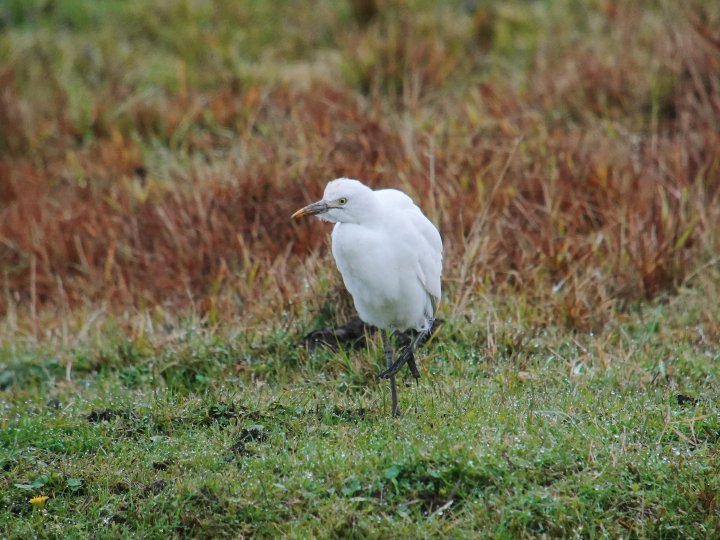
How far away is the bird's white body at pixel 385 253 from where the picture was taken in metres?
4.48

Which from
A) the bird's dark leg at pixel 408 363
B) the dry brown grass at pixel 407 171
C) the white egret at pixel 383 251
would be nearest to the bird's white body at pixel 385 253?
the white egret at pixel 383 251

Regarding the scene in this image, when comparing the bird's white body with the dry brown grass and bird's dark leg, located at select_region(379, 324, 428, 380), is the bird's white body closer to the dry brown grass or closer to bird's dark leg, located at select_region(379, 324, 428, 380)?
bird's dark leg, located at select_region(379, 324, 428, 380)

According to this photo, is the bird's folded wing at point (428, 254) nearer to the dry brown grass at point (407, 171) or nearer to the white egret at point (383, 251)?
the white egret at point (383, 251)

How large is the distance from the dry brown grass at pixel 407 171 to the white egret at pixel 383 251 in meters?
0.98

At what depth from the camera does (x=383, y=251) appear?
450cm

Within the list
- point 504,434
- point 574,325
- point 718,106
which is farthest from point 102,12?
point 504,434

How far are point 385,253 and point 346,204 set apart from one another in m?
0.28

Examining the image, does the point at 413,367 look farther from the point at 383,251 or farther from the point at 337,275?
the point at 337,275

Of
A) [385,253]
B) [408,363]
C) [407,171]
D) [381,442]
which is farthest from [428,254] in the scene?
[407,171]

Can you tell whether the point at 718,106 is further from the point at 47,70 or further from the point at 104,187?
the point at 47,70

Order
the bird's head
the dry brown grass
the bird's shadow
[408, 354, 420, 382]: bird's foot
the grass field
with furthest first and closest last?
1. the dry brown grass
2. the bird's shadow
3. [408, 354, 420, 382]: bird's foot
4. the bird's head
5. the grass field

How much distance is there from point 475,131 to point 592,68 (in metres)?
1.63

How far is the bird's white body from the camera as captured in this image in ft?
14.7

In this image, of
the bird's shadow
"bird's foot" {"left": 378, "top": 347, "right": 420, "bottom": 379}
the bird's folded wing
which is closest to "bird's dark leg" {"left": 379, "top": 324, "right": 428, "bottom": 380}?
"bird's foot" {"left": 378, "top": 347, "right": 420, "bottom": 379}
